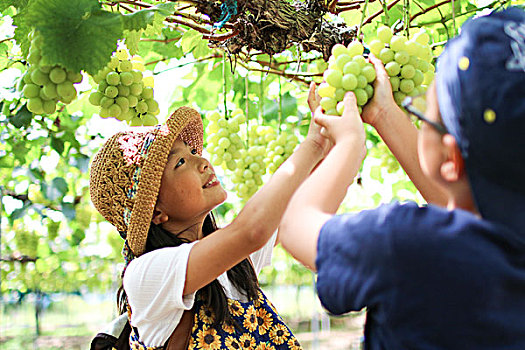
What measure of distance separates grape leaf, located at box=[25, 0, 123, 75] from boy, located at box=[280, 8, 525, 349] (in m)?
0.56

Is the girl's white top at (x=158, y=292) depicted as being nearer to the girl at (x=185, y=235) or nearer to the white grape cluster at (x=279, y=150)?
the girl at (x=185, y=235)

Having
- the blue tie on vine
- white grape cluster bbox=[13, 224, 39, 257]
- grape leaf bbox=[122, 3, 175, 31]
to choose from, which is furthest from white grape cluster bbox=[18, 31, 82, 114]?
white grape cluster bbox=[13, 224, 39, 257]

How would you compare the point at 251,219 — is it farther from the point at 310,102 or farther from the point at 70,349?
the point at 70,349

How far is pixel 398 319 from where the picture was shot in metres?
0.75

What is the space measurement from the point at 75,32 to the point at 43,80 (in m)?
0.11

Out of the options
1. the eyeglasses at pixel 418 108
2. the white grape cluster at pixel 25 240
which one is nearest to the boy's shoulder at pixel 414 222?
the eyeglasses at pixel 418 108

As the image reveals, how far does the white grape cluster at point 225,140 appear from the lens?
1890 millimetres

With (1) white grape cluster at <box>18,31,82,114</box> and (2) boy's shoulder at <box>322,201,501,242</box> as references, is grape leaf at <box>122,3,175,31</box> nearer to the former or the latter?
(1) white grape cluster at <box>18,31,82,114</box>

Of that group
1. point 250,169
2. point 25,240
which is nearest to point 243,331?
point 250,169

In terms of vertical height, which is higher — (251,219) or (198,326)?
(251,219)

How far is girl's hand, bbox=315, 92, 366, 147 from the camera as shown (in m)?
0.92

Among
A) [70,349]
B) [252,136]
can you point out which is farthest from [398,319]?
[70,349]

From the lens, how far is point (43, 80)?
41.3 inches

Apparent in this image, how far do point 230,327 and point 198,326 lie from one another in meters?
0.08
